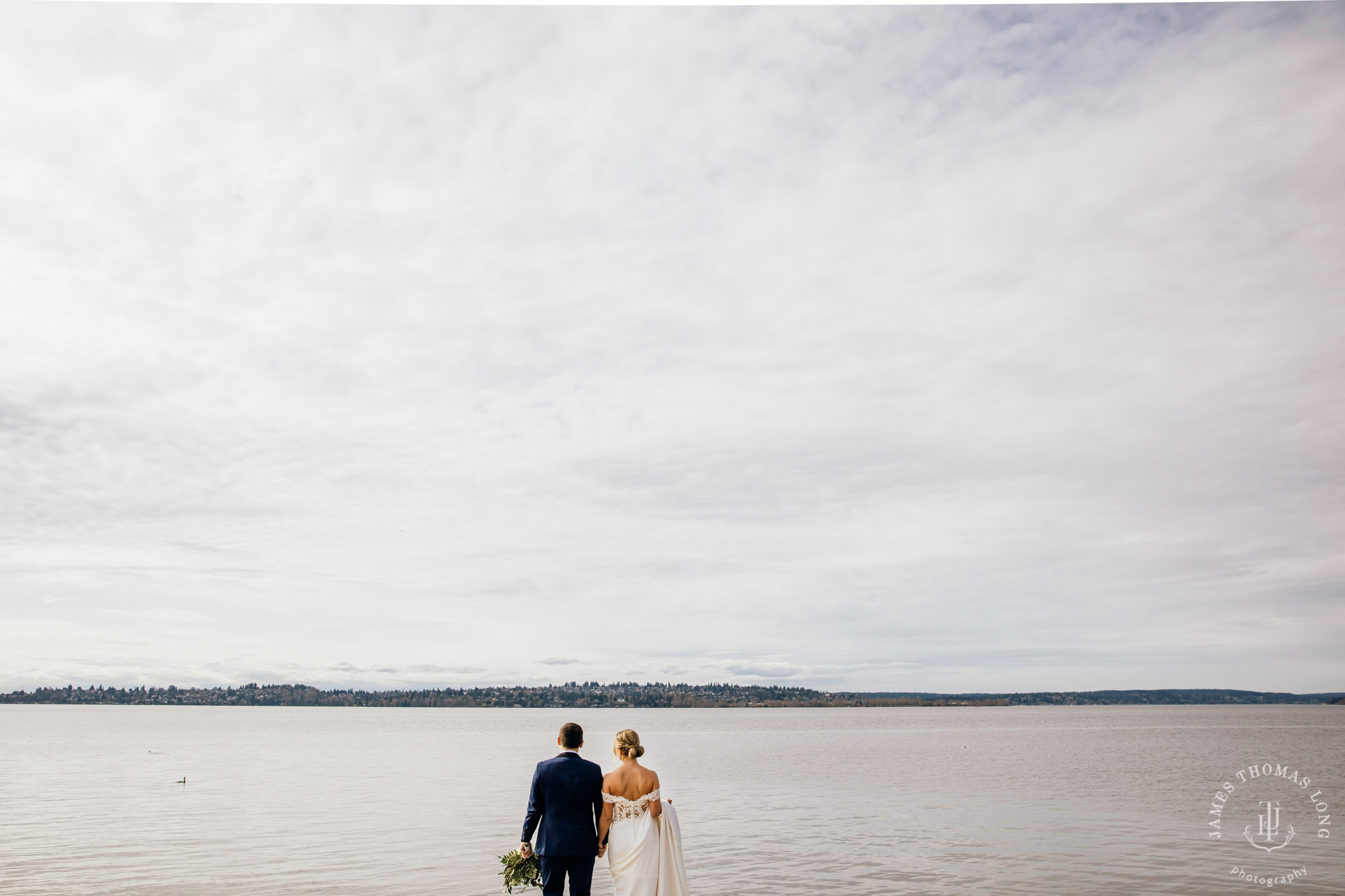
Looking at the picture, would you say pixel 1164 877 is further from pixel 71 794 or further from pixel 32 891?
pixel 71 794

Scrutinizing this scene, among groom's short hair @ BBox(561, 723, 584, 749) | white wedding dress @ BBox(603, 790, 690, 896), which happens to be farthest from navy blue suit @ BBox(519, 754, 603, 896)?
white wedding dress @ BBox(603, 790, 690, 896)

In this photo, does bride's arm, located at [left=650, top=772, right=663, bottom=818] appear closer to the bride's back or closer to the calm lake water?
the bride's back

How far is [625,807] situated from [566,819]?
0.81 meters

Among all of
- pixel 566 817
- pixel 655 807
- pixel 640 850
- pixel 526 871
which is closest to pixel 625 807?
pixel 655 807

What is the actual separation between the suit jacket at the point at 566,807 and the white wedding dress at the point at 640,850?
0.39 meters

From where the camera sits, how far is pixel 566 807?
1062 centimetres

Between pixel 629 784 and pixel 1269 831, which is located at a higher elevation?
pixel 629 784

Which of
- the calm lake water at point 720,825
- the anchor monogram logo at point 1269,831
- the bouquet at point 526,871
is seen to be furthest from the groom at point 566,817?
the anchor monogram logo at point 1269,831

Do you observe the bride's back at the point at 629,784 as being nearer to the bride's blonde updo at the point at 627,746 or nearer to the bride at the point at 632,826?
the bride at the point at 632,826

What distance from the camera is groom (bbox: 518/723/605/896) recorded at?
10.6 m

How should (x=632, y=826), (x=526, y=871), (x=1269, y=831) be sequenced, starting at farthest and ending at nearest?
1. (x=1269, y=831)
2. (x=632, y=826)
3. (x=526, y=871)

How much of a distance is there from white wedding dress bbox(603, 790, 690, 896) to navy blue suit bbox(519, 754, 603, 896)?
0.35 m

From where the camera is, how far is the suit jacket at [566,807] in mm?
10578

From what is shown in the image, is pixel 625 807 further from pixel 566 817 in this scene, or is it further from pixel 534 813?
pixel 534 813
